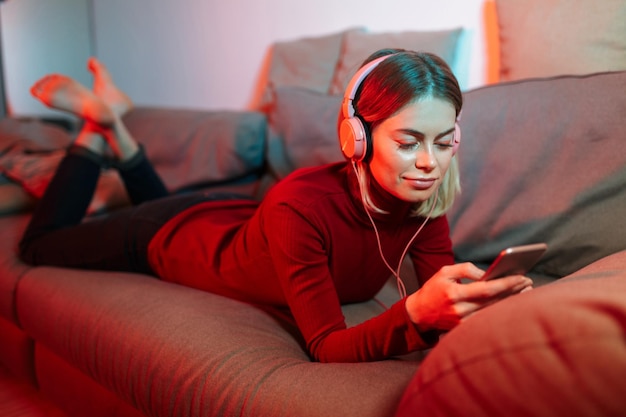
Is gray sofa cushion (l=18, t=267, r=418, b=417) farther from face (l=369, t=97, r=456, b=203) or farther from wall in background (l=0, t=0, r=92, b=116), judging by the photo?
wall in background (l=0, t=0, r=92, b=116)

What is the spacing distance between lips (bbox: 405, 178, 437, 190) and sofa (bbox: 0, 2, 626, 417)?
21cm

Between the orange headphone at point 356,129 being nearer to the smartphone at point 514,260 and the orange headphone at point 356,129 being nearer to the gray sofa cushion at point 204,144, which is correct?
the smartphone at point 514,260

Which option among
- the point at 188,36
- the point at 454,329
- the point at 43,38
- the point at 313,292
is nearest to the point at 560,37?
the point at 313,292

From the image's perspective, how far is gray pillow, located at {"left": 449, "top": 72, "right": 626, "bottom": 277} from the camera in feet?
3.36

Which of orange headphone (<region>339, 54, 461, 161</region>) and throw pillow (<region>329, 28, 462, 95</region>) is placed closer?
orange headphone (<region>339, 54, 461, 161</region>)

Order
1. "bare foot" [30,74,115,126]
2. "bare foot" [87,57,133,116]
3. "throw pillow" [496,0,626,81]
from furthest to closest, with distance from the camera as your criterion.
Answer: "bare foot" [87,57,133,116] < "bare foot" [30,74,115,126] < "throw pillow" [496,0,626,81]

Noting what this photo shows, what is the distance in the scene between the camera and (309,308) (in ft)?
2.73

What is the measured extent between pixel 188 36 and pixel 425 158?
2.08 meters

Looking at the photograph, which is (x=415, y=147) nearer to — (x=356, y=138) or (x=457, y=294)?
(x=356, y=138)

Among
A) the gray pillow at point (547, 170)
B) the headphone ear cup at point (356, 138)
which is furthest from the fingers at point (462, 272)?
the gray pillow at point (547, 170)

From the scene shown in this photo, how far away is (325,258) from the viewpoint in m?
0.86

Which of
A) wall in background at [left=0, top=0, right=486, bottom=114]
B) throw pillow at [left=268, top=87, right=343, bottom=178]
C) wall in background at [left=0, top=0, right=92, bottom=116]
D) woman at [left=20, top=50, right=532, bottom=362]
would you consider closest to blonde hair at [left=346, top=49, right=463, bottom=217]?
woman at [left=20, top=50, right=532, bottom=362]

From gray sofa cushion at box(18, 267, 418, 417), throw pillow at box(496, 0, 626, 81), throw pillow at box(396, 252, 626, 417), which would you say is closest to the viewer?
throw pillow at box(396, 252, 626, 417)

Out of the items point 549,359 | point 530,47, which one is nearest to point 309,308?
point 549,359
